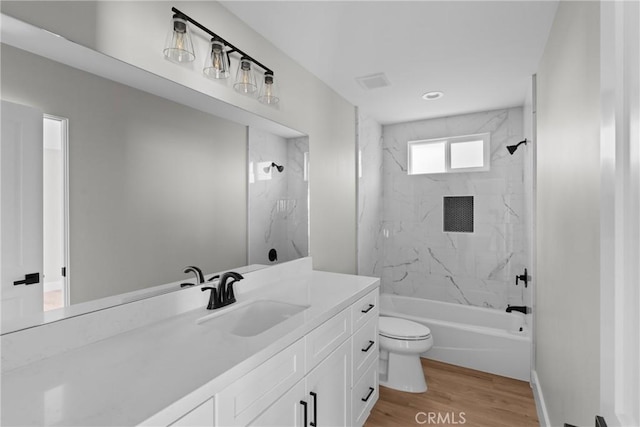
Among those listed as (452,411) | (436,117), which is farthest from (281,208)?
(436,117)

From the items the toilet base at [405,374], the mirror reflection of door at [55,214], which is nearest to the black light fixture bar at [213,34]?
the mirror reflection of door at [55,214]

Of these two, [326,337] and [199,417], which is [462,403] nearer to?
[326,337]

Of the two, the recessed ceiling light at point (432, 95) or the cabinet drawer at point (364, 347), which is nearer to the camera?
the cabinet drawer at point (364, 347)

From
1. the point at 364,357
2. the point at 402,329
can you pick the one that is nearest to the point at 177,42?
the point at 364,357

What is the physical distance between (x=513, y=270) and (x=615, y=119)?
325 cm

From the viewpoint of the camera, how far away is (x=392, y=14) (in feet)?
5.80

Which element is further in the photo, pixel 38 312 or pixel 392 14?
pixel 392 14

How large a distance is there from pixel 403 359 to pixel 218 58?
2.46 m

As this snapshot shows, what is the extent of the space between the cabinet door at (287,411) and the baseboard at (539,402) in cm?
153

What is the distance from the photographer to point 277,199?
2.23m

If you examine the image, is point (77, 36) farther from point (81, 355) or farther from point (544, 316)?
point (544, 316)

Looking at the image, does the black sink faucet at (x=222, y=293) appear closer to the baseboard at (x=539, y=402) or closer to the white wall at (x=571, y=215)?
the white wall at (x=571, y=215)

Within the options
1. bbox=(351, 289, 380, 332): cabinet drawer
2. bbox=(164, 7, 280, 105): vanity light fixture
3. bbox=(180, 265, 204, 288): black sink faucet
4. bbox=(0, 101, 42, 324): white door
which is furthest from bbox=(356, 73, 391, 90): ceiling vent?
bbox=(0, 101, 42, 324): white door

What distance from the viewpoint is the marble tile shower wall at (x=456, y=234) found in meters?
3.38
